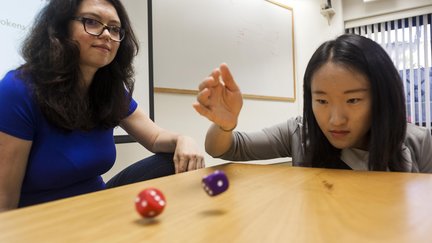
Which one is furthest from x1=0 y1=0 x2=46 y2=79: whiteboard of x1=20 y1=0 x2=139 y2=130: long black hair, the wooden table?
the wooden table

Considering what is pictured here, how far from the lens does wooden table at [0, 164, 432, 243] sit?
337mm

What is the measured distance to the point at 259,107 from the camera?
8.61 ft

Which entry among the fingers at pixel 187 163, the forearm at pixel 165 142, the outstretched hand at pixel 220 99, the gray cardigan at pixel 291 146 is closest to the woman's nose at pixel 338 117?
the gray cardigan at pixel 291 146

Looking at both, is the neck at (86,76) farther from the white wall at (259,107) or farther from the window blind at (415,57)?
the window blind at (415,57)

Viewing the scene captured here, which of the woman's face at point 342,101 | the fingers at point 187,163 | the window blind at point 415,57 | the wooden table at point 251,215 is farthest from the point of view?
the window blind at point 415,57

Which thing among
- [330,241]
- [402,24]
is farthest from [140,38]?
[402,24]

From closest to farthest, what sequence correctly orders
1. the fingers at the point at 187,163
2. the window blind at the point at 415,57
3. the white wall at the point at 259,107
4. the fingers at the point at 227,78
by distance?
the fingers at the point at 227,78
the fingers at the point at 187,163
the white wall at the point at 259,107
the window blind at the point at 415,57

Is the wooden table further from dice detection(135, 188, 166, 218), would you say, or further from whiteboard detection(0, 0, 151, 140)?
whiteboard detection(0, 0, 151, 140)

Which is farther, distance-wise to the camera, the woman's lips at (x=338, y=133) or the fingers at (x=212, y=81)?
the woman's lips at (x=338, y=133)

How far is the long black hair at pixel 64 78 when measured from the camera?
35.7 inches

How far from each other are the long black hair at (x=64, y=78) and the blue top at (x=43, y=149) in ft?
0.09

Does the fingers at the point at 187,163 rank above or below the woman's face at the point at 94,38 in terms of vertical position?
below

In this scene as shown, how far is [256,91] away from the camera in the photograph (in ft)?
8.52

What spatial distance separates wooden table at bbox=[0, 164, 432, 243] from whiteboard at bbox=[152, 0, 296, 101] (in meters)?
1.43
